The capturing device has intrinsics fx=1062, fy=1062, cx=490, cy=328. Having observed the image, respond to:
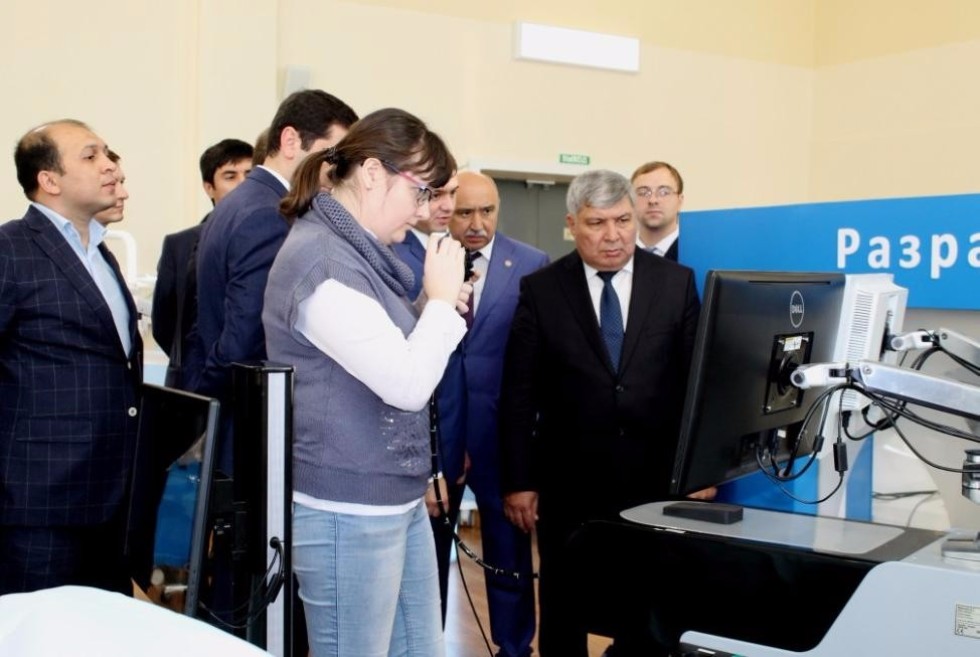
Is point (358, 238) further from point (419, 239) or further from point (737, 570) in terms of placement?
point (419, 239)

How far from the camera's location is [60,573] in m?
2.32

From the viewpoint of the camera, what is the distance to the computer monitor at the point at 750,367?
5.32ft

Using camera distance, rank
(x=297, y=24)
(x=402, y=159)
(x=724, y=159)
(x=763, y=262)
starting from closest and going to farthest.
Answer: (x=402, y=159)
(x=763, y=262)
(x=297, y=24)
(x=724, y=159)

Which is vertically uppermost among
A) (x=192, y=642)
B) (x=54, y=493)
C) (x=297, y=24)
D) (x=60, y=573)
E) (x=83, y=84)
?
(x=297, y=24)

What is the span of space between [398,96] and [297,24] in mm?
688

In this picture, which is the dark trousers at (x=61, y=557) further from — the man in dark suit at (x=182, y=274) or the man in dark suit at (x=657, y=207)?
the man in dark suit at (x=657, y=207)

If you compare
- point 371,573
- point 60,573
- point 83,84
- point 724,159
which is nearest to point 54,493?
point 60,573

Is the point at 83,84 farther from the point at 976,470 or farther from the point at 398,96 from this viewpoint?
the point at 976,470

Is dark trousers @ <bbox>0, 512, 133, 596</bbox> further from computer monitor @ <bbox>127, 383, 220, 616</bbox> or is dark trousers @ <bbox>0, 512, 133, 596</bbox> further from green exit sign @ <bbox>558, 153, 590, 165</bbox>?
green exit sign @ <bbox>558, 153, 590, 165</bbox>

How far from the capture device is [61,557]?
232cm

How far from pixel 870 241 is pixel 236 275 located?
1383mm

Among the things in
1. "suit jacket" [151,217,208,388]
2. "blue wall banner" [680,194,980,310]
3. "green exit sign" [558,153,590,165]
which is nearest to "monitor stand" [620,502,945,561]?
"blue wall banner" [680,194,980,310]

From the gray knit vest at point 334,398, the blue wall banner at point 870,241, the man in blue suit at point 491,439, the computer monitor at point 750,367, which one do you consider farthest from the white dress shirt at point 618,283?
the gray knit vest at point 334,398

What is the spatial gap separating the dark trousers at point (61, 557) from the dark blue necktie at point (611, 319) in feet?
4.28
